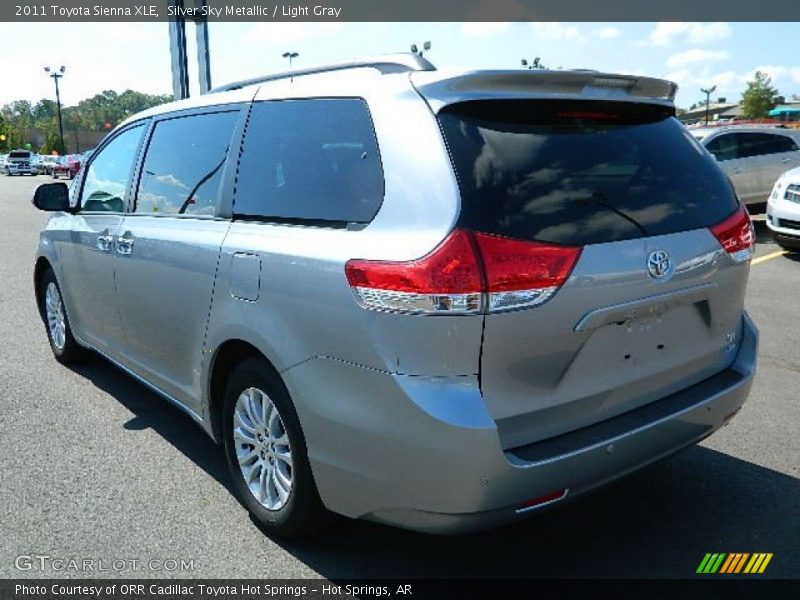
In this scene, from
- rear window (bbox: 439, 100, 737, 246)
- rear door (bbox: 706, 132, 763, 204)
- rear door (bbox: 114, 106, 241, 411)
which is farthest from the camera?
rear door (bbox: 706, 132, 763, 204)

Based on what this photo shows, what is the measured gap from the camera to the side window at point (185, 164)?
10.6 ft

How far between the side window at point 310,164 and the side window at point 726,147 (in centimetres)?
1152

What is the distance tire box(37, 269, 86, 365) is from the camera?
16.9 feet

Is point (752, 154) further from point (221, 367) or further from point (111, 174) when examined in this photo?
point (221, 367)

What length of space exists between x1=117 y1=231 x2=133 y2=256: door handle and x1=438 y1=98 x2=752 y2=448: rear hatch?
218 cm

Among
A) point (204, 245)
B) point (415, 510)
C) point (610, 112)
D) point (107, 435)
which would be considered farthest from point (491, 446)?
point (107, 435)

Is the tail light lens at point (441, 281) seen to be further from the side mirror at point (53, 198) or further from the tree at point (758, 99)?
Answer: the tree at point (758, 99)

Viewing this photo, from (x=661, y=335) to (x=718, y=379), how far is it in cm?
52

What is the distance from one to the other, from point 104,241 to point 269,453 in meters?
1.95

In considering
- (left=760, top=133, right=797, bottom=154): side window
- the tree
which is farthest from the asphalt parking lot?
the tree

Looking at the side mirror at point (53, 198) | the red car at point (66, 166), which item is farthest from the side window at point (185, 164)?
the red car at point (66, 166)

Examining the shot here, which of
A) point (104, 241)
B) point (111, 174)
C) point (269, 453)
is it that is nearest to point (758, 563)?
point (269, 453)

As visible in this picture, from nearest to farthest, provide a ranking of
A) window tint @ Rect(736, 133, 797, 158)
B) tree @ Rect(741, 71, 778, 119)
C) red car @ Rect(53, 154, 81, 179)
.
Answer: window tint @ Rect(736, 133, 797, 158), red car @ Rect(53, 154, 81, 179), tree @ Rect(741, 71, 778, 119)

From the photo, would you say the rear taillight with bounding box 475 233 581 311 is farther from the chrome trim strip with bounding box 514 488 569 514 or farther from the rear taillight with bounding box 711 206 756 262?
the rear taillight with bounding box 711 206 756 262
